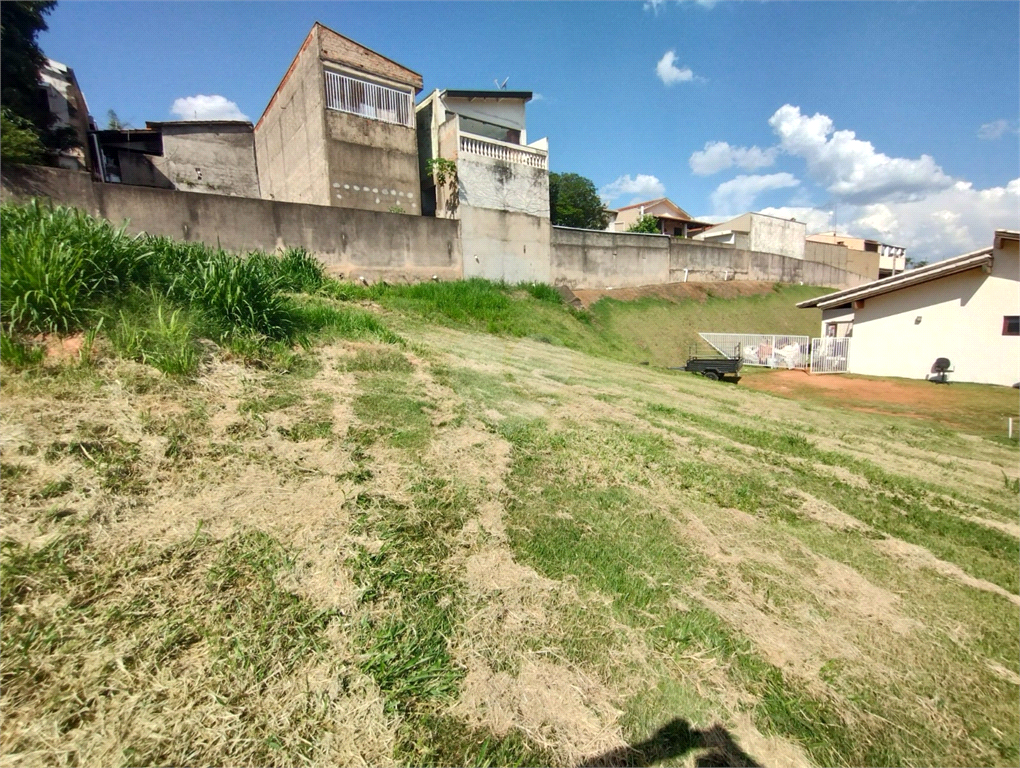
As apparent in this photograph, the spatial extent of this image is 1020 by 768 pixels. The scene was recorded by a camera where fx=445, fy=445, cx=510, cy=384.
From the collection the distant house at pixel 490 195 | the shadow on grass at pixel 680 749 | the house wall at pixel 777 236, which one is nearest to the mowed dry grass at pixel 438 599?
the shadow on grass at pixel 680 749

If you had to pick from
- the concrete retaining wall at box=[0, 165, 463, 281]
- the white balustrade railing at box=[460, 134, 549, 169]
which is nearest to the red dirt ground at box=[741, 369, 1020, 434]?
the concrete retaining wall at box=[0, 165, 463, 281]

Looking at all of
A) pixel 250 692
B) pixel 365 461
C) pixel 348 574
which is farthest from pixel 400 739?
pixel 365 461

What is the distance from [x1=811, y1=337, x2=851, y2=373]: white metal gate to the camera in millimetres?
17062

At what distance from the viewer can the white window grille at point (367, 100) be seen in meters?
15.6

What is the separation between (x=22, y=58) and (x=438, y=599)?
20645 millimetres

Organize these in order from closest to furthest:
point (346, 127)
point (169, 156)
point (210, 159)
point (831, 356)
Result: point (346, 127) < point (831, 356) < point (169, 156) < point (210, 159)

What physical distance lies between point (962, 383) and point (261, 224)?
68.2 feet

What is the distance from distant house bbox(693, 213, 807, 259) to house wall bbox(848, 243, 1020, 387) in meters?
18.5

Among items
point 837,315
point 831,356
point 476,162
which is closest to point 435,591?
point 476,162

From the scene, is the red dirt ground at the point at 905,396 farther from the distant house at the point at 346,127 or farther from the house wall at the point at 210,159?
the house wall at the point at 210,159

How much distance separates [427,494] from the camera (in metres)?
2.98

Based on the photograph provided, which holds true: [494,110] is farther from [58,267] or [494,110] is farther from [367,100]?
[58,267]

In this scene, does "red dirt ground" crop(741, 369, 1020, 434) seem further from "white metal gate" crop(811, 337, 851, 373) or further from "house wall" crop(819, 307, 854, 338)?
→ "house wall" crop(819, 307, 854, 338)

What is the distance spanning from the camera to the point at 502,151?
1758 cm
